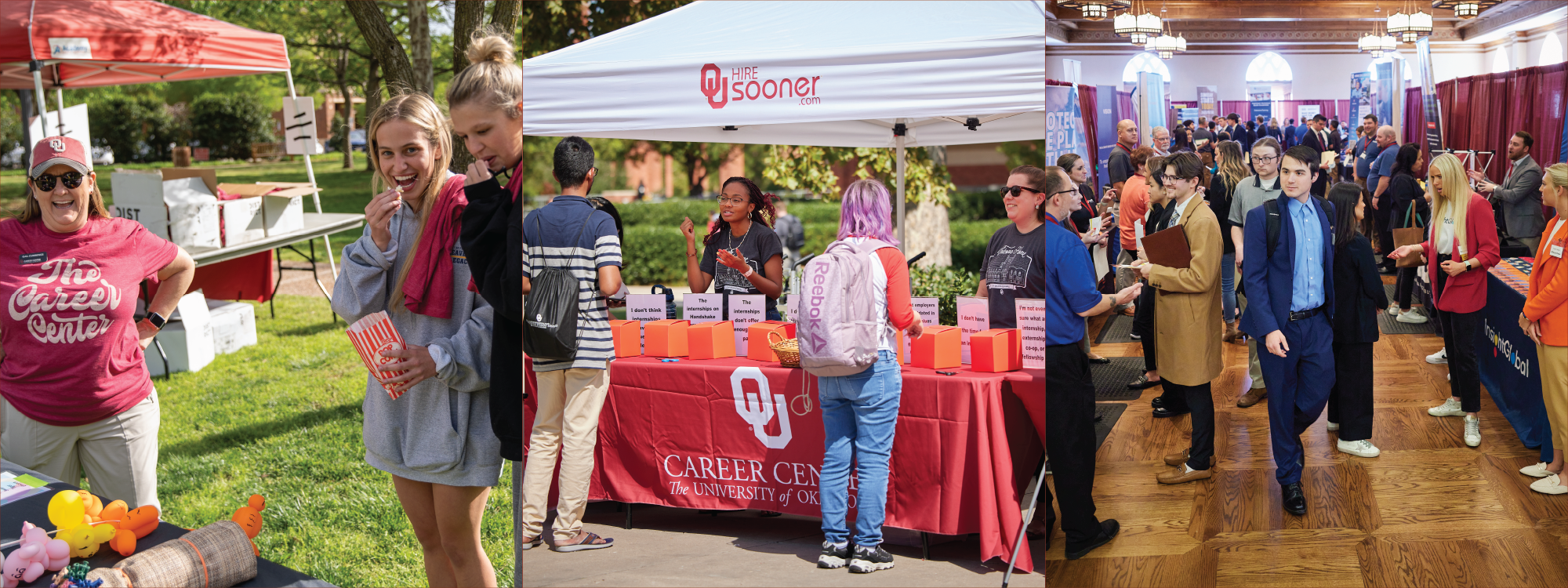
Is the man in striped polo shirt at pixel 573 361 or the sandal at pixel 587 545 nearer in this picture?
the man in striped polo shirt at pixel 573 361

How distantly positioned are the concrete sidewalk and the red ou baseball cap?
6.19ft

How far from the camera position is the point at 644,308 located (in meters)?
2.50

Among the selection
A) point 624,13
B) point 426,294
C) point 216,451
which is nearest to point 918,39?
point 426,294

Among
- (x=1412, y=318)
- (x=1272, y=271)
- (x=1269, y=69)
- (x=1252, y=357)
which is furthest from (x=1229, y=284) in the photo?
(x=1269, y=69)

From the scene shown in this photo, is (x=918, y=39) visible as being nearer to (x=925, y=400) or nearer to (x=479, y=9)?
(x=925, y=400)

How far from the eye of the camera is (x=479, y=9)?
372 cm

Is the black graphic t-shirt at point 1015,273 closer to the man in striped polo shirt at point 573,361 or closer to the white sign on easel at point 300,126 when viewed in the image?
the man in striped polo shirt at point 573,361

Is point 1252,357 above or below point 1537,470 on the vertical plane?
above

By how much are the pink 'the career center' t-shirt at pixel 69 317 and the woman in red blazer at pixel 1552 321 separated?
13.0 feet

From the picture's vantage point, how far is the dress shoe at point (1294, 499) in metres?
2.63

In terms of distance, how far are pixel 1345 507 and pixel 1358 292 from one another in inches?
23.1

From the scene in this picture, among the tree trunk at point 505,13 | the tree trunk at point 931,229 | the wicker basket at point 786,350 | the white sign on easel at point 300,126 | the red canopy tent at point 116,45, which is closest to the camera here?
the wicker basket at point 786,350

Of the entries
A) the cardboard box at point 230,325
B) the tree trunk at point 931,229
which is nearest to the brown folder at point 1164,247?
the tree trunk at point 931,229

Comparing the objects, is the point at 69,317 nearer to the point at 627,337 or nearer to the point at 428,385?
the point at 428,385
